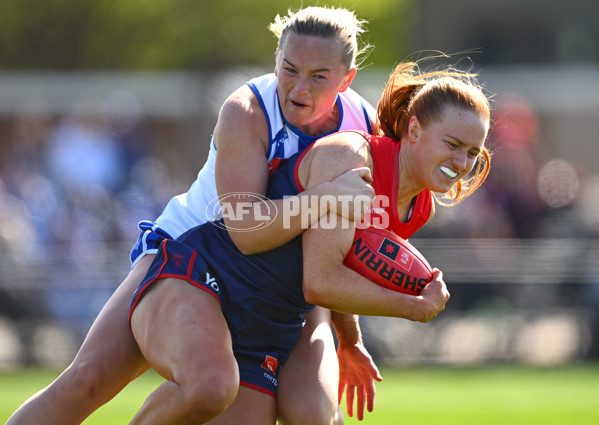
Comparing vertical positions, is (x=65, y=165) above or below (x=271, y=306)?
above

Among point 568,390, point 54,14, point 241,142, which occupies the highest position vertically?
point 54,14

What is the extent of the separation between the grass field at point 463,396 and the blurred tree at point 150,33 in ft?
31.7

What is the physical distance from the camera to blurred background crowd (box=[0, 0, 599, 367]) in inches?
383

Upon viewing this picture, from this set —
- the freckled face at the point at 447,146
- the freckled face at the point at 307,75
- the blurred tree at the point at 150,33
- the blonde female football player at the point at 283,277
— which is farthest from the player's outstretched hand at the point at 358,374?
the blurred tree at the point at 150,33

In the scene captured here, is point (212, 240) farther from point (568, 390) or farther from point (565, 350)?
point (565, 350)

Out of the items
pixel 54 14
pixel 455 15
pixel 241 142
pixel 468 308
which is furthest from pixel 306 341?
pixel 455 15

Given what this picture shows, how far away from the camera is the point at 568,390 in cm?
867

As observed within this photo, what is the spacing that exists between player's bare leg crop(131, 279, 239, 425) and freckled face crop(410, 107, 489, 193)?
41.8 inches

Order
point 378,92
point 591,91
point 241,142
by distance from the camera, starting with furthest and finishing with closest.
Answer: point 591,91
point 378,92
point 241,142

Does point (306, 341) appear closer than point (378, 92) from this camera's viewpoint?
Yes

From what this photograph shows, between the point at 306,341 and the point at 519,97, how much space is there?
23.7 feet

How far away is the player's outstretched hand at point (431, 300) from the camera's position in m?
4.08

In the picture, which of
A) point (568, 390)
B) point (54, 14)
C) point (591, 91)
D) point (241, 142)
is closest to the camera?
point (241, 142)

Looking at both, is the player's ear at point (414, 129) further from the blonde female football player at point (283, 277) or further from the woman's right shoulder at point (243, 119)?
the woman's right shoulder at point (243, 119)
